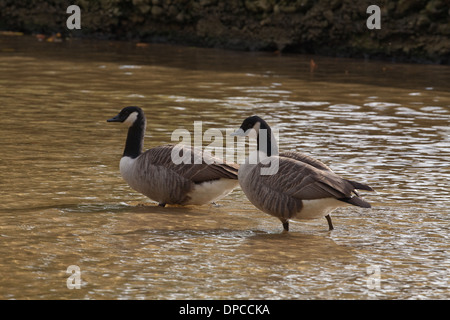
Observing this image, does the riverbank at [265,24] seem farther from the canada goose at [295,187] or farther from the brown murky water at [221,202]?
the canada goose at [295,187]

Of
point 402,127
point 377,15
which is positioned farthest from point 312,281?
point 377,15

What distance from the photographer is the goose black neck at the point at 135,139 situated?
9261 mm

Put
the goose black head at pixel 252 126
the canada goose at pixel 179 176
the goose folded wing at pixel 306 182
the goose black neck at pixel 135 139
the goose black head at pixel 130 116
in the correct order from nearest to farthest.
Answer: the goose folded wing at pixel 306 182 < the goose black head at pixel 252 126 < the canada goose at pixel 179 176 < the goose black neck at pixel 135 139 < the goose black head at pixel 130 116

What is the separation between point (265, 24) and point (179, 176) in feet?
54.0

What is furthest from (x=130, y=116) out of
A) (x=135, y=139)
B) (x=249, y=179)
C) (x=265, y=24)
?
(x=265, y=24)

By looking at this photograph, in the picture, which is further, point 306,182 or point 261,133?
point 261,133

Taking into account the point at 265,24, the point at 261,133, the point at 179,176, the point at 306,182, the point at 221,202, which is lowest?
the point at 221,202

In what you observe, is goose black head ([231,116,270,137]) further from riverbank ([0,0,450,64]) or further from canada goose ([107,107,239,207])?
riverbank ([0,0,450,64])

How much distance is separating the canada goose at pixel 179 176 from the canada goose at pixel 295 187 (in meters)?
0.49

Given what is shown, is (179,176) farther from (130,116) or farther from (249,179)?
(130,116)

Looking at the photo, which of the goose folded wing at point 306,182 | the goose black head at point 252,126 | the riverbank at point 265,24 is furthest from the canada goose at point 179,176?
the riverbank at point 265,24

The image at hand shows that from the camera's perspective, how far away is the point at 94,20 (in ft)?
91.1

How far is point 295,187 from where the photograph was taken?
309 inches

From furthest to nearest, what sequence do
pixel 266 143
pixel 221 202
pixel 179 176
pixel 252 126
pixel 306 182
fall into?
pixel 221 202, pixel 179 176, pixel 252 126, pixel 266 143, pixel 306 182
